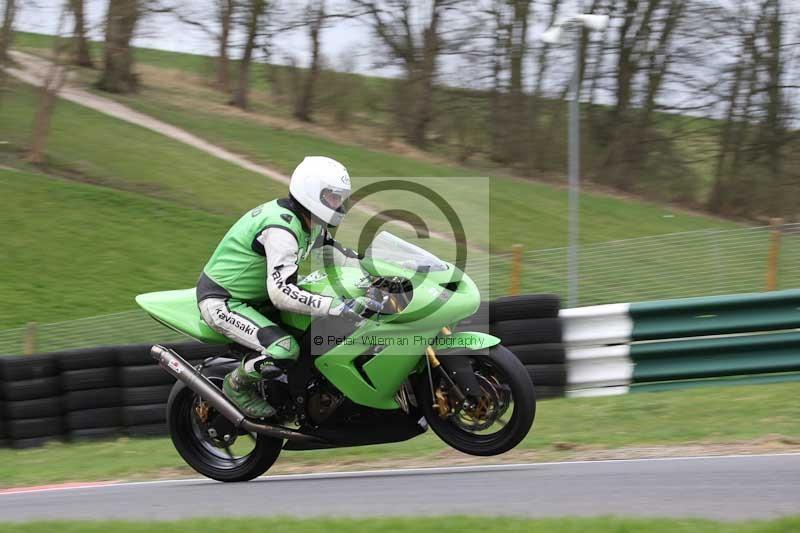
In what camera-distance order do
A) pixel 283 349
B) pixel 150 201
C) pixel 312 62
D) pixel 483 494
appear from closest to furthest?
pixel 483 494 < pixel 283 349 < pixel 150 201 < pixel 312 62

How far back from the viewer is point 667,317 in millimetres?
9719

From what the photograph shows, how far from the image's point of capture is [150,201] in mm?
23125

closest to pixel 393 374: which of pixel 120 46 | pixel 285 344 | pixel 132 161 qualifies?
pixel 285 344

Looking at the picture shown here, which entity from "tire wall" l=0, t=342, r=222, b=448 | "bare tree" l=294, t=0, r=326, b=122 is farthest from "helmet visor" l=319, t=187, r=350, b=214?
"bare tree" l=294, t=0, r=326, b=122

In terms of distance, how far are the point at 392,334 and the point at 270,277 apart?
0.84 meters

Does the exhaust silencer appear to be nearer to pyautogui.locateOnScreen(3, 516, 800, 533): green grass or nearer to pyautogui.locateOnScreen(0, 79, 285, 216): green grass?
pyautogui.locateOnScreen(3, 516, 800, 533): green grass

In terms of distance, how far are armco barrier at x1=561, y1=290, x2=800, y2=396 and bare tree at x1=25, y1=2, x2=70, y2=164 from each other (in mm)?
17130

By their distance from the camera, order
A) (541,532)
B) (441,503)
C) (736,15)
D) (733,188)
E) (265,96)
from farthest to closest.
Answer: (265,96)
(733,188)
(736,15)
(441,503)
(541,532)

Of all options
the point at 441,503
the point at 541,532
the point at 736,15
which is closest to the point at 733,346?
the point at 441,503

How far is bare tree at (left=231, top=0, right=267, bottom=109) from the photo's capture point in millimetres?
31953

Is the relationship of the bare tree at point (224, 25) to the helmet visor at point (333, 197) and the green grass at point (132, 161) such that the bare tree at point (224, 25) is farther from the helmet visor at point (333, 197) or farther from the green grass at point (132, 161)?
the helmet visor at point (333, 197)

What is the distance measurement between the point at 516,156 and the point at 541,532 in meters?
29.3

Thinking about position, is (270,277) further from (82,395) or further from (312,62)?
(312,62)

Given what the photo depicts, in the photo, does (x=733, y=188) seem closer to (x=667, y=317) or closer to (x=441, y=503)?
(x=667, y=317)
